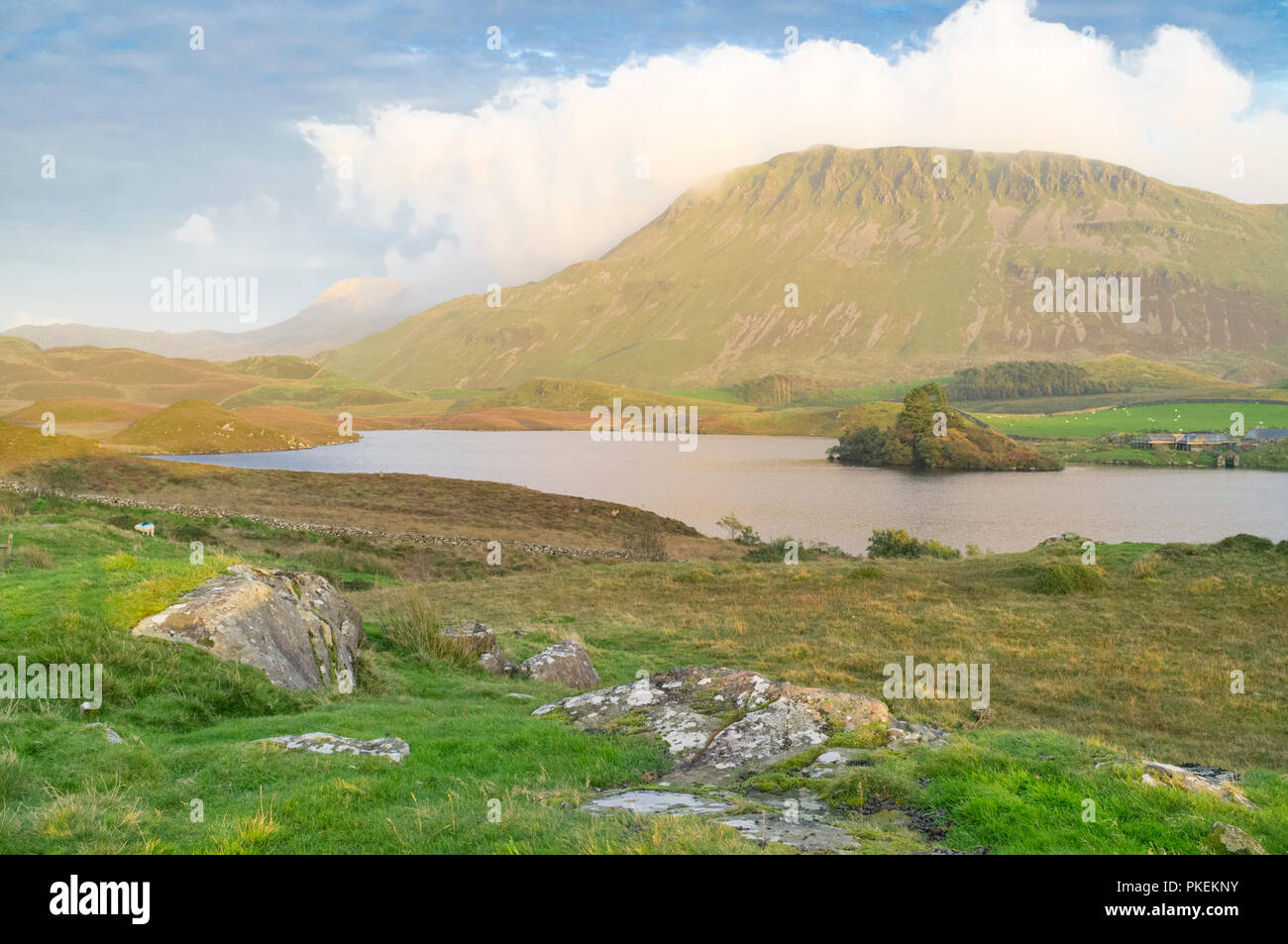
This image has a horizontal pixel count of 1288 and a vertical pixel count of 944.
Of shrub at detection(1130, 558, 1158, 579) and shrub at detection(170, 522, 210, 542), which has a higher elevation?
shrub at detection(170, 522, 210, 542)

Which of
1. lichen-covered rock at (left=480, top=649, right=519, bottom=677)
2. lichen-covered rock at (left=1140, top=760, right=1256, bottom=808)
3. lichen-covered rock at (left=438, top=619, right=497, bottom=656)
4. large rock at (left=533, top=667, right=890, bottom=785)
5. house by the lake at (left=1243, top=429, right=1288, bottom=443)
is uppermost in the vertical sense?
house by the lake at (left=1243, top=429, right=1288, bottom=443)

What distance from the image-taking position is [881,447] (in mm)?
121312

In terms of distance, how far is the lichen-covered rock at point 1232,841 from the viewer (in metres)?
5.98

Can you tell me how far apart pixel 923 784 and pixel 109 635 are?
10998 millimetres

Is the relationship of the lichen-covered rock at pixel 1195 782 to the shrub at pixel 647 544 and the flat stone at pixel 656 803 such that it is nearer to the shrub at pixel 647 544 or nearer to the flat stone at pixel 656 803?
the flat stone at pixel 656 803

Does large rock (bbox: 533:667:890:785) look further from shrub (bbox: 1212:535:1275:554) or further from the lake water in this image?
the lake water

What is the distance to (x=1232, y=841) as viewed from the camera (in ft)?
20.0

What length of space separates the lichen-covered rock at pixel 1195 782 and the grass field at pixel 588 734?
0.21 meters

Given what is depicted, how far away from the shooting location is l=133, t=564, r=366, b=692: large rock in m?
12.3

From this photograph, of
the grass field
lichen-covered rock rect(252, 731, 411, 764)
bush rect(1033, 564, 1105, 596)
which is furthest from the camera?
bush rect(1033, 564, 1105, 596)

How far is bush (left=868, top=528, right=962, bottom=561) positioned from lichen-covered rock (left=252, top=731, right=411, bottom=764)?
1722 inches

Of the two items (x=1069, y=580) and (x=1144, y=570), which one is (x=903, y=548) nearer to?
(x=1144, y=570)

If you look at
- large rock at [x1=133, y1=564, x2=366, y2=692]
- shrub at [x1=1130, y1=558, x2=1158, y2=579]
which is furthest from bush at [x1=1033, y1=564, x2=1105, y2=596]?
large rock at [x1=133, y1=564, x2=366, y2=692]

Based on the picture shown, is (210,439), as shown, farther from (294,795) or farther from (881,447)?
(294,795)
